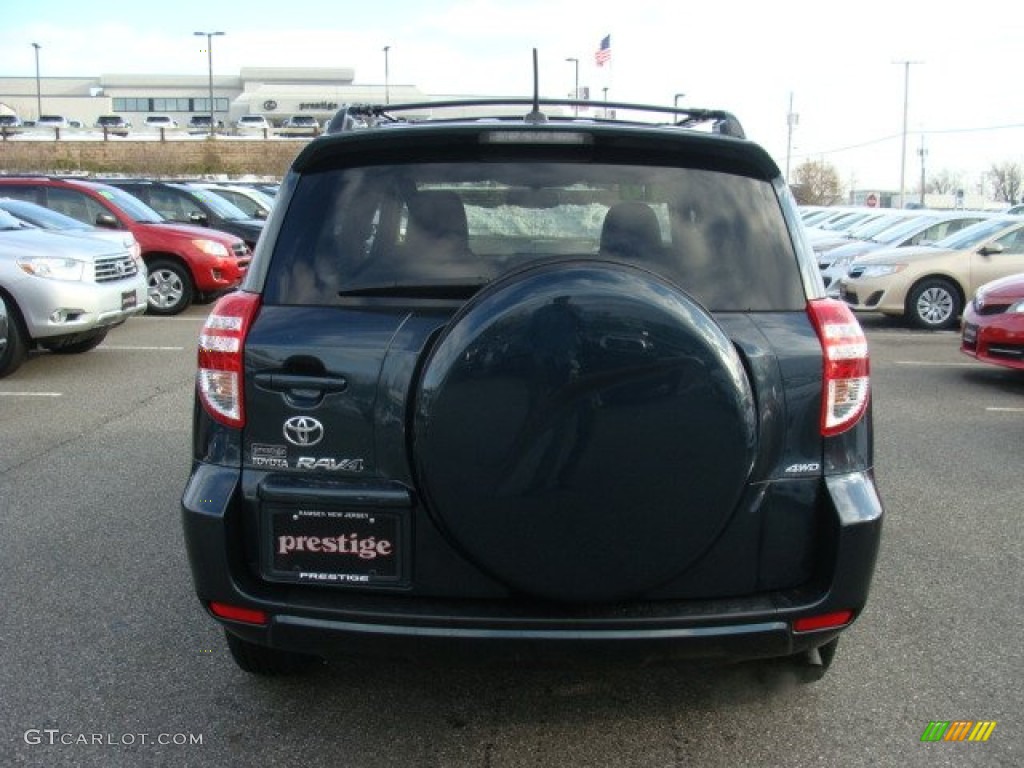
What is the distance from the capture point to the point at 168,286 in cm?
1405

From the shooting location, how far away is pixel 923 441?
7.10 metres

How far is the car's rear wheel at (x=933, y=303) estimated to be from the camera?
13.8 m

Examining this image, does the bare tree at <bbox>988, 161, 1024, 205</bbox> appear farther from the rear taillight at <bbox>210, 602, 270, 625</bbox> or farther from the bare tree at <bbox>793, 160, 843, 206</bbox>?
the rear taillight at <bbox>210, 602, 270, 625</bbox>

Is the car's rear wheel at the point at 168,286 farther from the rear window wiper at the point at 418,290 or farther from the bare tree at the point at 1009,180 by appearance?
the bare tree at the point at 1009,180

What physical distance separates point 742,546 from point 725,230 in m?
0.90

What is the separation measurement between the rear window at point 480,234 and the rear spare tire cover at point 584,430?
32cm

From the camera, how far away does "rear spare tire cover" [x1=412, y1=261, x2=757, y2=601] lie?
238cm

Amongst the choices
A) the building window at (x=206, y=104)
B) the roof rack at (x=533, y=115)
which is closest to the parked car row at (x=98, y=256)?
the roof rack at (x=533, y=115)

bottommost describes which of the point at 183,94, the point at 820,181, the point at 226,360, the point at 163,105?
the point at 226,360

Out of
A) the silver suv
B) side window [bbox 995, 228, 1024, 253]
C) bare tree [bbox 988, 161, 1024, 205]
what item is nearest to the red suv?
the silver suv

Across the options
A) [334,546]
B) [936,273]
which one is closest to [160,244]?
[936,273]

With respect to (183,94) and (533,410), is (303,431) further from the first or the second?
(183,94)

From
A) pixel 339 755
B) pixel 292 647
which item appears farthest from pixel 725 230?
pixel 339 755

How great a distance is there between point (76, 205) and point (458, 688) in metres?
12.8
